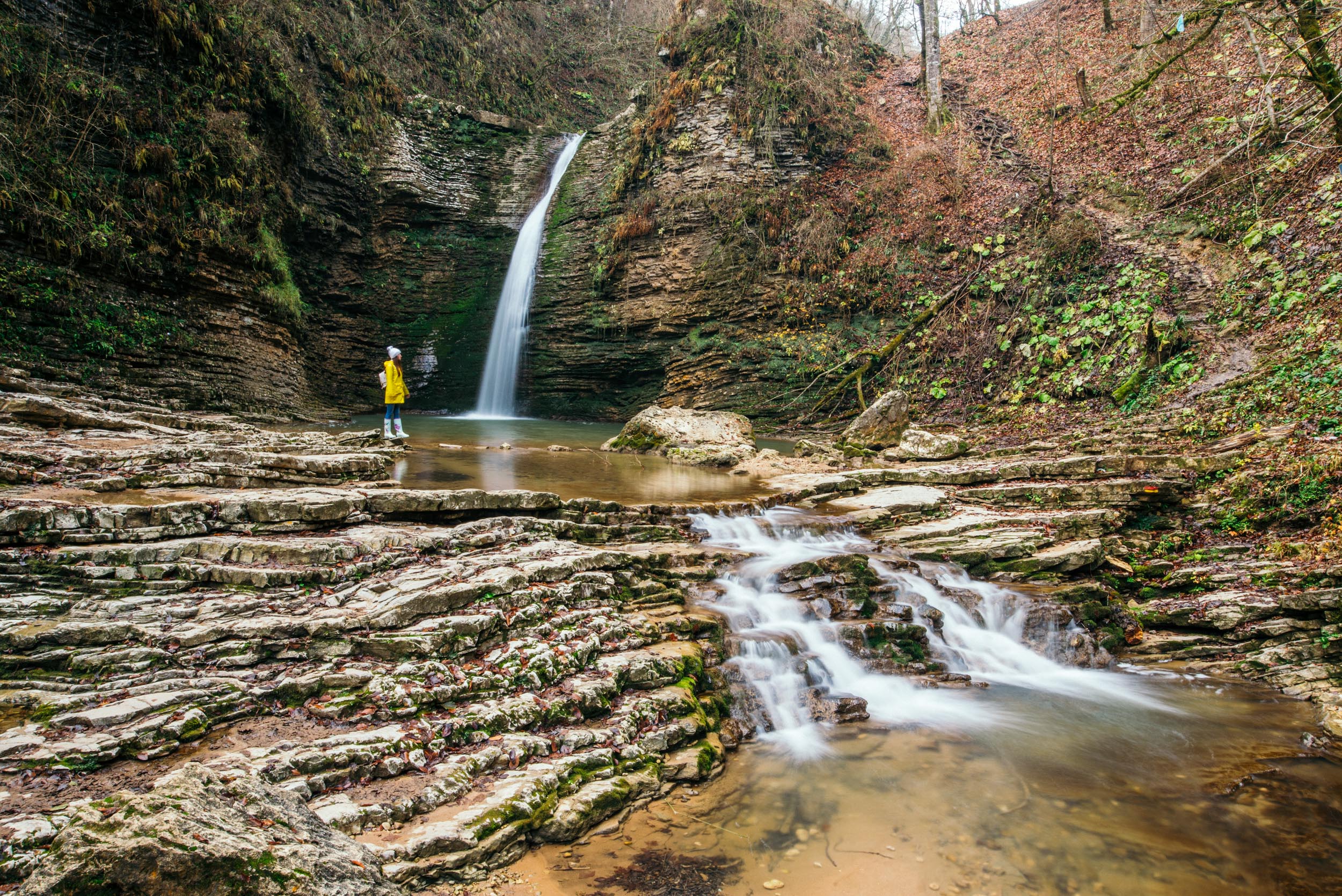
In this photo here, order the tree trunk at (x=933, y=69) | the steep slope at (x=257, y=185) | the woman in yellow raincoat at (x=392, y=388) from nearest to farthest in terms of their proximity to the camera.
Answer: the woman in yellow raincoat at (x=392, y=388) < the steep slope at (x=257, y=185) < the tree trunk at (x=933, y=69)

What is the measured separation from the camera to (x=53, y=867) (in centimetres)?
178

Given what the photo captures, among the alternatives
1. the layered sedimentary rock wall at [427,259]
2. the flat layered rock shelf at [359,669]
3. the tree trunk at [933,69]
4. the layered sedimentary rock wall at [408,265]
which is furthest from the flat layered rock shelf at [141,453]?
the tree trunk at [933,69]

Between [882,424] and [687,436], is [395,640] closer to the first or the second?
[687,436]

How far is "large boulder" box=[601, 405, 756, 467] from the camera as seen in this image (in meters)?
11.7

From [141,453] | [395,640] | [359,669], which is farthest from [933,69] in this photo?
[359,669]

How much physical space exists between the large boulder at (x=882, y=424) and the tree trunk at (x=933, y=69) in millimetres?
10719

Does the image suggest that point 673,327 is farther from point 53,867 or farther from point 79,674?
point 53,867

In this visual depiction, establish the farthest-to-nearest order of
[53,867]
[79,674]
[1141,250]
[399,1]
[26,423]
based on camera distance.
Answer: [399,1]
[1141,250]
[26,423]
[79,674]
[53,867]

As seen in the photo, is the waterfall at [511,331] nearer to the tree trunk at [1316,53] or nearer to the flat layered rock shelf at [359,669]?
the flat layered rock shelf at [359,669]

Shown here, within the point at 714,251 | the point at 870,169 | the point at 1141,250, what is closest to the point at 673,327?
the point at 714,251

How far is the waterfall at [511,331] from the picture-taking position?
18984mm

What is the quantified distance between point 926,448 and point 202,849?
33.9ft

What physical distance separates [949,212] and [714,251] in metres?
6.23

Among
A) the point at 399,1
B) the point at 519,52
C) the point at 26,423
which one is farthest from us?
the point at 519,52
